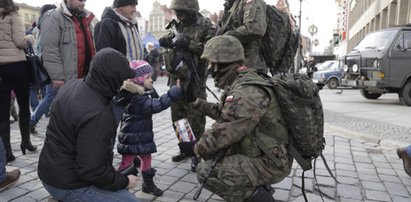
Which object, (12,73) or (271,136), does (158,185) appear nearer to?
(271,136)

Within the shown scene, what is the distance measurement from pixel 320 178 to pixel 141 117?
2.19 metres

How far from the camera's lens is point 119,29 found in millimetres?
3754

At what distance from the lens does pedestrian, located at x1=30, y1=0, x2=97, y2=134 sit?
12.4 feet

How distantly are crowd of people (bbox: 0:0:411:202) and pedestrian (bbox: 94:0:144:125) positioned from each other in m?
0.01

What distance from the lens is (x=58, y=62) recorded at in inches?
151

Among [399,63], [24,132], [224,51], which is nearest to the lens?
[224,51]

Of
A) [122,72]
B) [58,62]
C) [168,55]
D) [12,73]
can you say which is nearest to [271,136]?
[122,72]

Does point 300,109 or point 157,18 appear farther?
point 157,18

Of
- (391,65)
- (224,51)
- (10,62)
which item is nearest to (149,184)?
(224,51)

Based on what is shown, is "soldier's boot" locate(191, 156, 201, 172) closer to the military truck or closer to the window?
the military truck

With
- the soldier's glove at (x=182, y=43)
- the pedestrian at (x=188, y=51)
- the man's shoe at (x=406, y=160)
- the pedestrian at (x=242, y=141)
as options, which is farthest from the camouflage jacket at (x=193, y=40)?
the man's shoe at (x=406, y=160)

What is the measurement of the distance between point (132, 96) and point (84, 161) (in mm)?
1107

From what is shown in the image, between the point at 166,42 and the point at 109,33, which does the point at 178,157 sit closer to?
the point at 166,42

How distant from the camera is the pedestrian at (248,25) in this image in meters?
3.39
